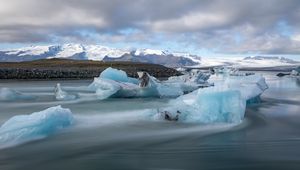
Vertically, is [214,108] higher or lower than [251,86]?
lower

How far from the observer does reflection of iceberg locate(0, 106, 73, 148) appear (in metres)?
7.30

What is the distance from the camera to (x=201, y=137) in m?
8.13

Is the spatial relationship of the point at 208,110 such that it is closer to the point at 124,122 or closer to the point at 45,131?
the point at 124,122

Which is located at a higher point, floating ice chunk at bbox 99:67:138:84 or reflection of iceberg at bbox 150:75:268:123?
floating ice chunk at bbox 99:67:138:84

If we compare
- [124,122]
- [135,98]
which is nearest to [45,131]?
[124,122]

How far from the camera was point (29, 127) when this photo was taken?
7.65 metres

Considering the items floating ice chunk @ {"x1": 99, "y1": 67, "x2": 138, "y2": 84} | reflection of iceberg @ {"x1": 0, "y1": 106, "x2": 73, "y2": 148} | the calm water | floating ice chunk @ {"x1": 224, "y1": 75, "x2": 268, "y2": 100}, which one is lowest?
the calm water

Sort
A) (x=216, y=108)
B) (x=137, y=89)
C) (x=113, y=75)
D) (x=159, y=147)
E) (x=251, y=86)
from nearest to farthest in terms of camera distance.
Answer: (x=159, y=147) < (x=216, y=108) < (x=251, y=86) < (x=137, y=89) < (x=113, y=75)

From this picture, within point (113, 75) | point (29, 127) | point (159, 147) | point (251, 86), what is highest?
point (113, 75)

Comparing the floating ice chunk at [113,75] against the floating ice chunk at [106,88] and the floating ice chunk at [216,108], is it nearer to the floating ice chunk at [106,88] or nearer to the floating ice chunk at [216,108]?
the floating ice chunk at [106,88]

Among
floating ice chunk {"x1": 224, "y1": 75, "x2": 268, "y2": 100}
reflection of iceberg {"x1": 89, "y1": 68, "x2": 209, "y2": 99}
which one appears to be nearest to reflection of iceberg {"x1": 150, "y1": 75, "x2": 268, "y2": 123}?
floating ice chunk {"x1": 224, "y1": 75, "x2": 268, "y2": 100}

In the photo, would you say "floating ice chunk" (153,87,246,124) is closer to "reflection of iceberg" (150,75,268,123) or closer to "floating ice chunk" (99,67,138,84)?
"reflection of iceberg" (150,75,268,123)

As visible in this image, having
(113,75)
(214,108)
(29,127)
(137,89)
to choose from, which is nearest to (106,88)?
(137,89)

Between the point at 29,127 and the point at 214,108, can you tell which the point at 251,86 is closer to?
the point at 214,108
